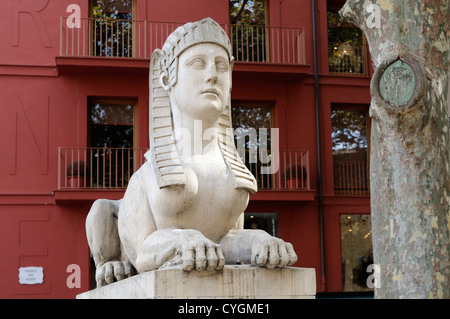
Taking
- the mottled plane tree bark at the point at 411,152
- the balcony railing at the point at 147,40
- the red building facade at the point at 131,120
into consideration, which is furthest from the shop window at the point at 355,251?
the mottled plane tree bark at the point at 411,152

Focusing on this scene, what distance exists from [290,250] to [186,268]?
63 cm

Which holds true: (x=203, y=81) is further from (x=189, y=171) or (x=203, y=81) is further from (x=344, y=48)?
(x=344, y=48)

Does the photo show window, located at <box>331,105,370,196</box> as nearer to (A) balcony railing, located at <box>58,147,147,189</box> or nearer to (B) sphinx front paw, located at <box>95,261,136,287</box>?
(A) balcony railing, located at <box>58,147,147,189</box>

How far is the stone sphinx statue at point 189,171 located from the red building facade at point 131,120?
37.3 feet

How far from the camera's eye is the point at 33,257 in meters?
16.4

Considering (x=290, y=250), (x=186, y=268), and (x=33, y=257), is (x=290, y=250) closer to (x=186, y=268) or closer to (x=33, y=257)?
(x=186, y=268)

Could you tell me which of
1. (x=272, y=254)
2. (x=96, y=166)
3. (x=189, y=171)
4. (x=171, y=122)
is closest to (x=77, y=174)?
(x=96, y=166)

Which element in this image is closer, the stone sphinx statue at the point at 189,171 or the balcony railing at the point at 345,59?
the stone sphinx statue at the point at 189,171

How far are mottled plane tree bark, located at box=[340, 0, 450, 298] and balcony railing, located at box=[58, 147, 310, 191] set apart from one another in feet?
34.0

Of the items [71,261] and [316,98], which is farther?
[316,98]

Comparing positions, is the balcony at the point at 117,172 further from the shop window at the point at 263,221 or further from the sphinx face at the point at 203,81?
the sphinx face at the point at 203,81

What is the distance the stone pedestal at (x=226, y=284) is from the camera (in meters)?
3.92

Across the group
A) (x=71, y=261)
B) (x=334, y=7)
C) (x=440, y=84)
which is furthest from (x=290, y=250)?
(x=334, y=7)

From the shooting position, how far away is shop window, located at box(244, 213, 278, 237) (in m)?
17.4
